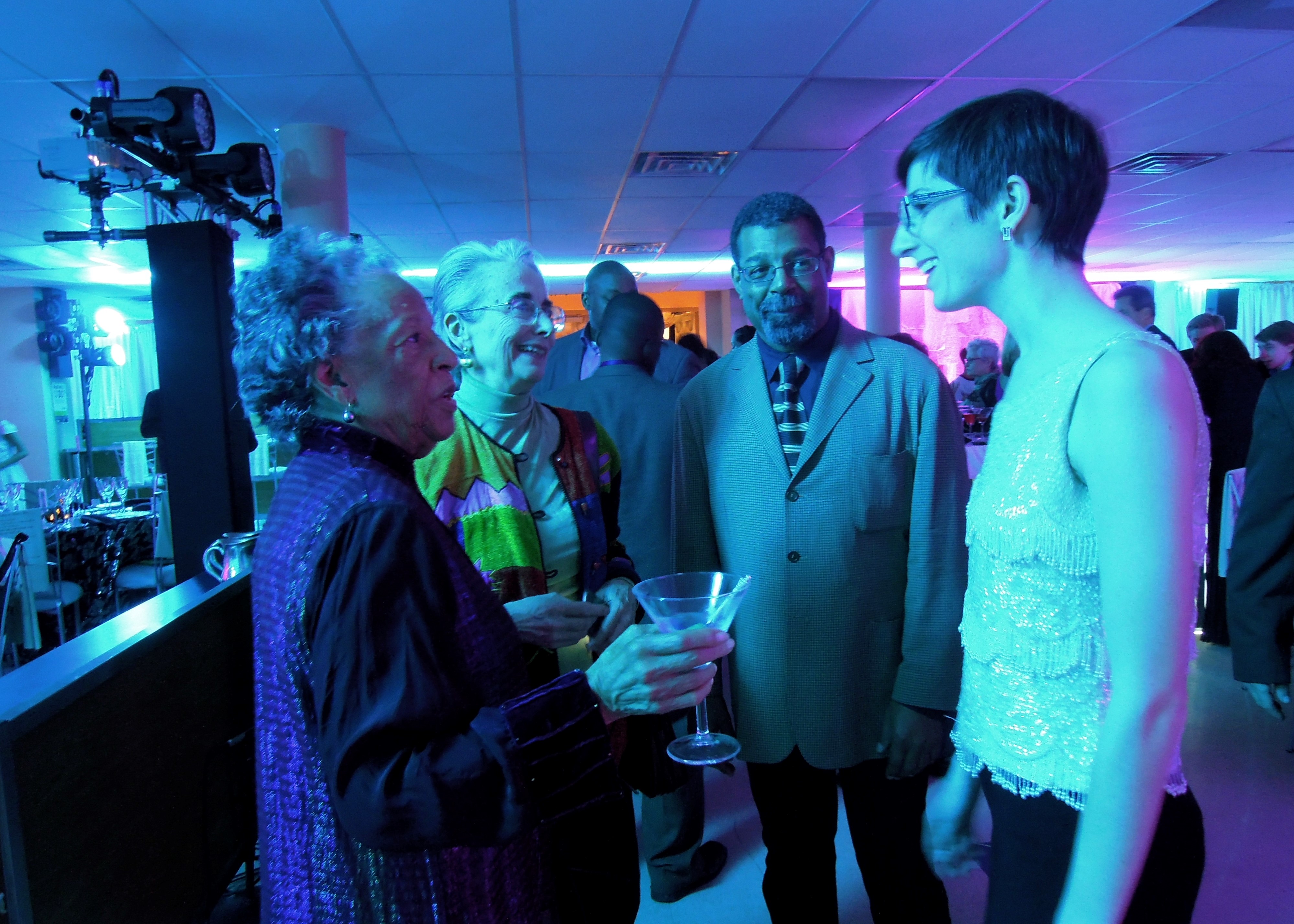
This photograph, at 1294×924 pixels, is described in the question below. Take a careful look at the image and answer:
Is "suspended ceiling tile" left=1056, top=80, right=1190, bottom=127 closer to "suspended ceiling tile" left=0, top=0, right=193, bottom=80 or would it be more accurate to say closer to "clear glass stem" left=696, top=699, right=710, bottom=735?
"clear glass stem" left=696, top=699, right=710, bottom=735

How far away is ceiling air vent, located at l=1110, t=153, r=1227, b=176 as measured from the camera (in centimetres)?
578

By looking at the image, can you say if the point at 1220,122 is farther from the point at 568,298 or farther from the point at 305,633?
the point at 568,298

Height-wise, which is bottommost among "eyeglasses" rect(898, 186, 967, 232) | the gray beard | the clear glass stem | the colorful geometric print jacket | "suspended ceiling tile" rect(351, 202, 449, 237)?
the clear glass stem

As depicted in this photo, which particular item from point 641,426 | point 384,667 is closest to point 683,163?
point 641,426

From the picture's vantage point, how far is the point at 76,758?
93 cm

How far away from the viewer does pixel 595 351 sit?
151 inches

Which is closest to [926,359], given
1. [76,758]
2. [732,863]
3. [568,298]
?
[76,758]

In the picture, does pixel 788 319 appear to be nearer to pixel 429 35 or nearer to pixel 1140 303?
pixel 429 35

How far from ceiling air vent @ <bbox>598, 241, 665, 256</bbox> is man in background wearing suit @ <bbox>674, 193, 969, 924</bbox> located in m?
7.46

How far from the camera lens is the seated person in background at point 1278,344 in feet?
14.1

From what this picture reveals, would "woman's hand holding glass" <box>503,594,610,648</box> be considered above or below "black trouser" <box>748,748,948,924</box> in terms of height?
above

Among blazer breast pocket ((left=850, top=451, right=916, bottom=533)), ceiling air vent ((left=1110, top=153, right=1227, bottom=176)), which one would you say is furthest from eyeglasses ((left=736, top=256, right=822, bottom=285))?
ceiling air vent ((left=1110, top=153, right=1227, bottom=176))

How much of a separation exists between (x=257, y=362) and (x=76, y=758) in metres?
0.54

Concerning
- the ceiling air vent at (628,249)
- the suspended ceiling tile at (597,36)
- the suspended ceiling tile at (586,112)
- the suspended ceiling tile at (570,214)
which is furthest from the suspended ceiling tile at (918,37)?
the ceiling air vent at (628,249)
